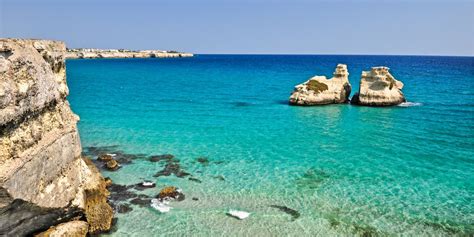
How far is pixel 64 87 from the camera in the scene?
50.6ft

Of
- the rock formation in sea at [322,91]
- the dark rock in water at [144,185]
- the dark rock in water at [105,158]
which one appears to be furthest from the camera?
the rock formation in sea at [322,91]

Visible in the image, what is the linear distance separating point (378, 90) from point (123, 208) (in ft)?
132

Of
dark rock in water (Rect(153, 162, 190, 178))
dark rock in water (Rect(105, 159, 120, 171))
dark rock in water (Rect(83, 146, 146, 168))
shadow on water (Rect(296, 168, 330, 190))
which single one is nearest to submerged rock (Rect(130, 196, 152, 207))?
dark rock in water (Rect(153, 162, 190, 178))

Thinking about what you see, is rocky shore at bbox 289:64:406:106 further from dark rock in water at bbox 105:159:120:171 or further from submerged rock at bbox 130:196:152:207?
submerged rock at bbox 130:196:152:207

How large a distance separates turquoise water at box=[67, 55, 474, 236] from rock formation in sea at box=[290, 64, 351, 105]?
3.25 meters

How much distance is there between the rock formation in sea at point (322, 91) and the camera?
1950 inches

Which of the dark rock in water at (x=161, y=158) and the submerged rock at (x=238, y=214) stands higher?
the submerged rock at (x=238, y=214)

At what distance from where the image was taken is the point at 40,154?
11.9 m

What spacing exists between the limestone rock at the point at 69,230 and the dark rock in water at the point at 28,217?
0.85 ft

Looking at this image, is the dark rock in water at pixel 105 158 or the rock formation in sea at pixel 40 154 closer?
the rock formation in sea at pixel 40 154

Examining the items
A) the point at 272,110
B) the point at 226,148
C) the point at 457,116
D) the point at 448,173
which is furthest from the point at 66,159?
the point at 457,116

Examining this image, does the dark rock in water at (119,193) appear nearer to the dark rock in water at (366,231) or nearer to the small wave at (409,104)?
the dark rock in water at (366,231)

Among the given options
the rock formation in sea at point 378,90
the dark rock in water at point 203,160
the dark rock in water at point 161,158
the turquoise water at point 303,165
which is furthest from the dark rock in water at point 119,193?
the rock formation in sea at point 378,90

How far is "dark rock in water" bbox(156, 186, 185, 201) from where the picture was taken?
60.2 feet
